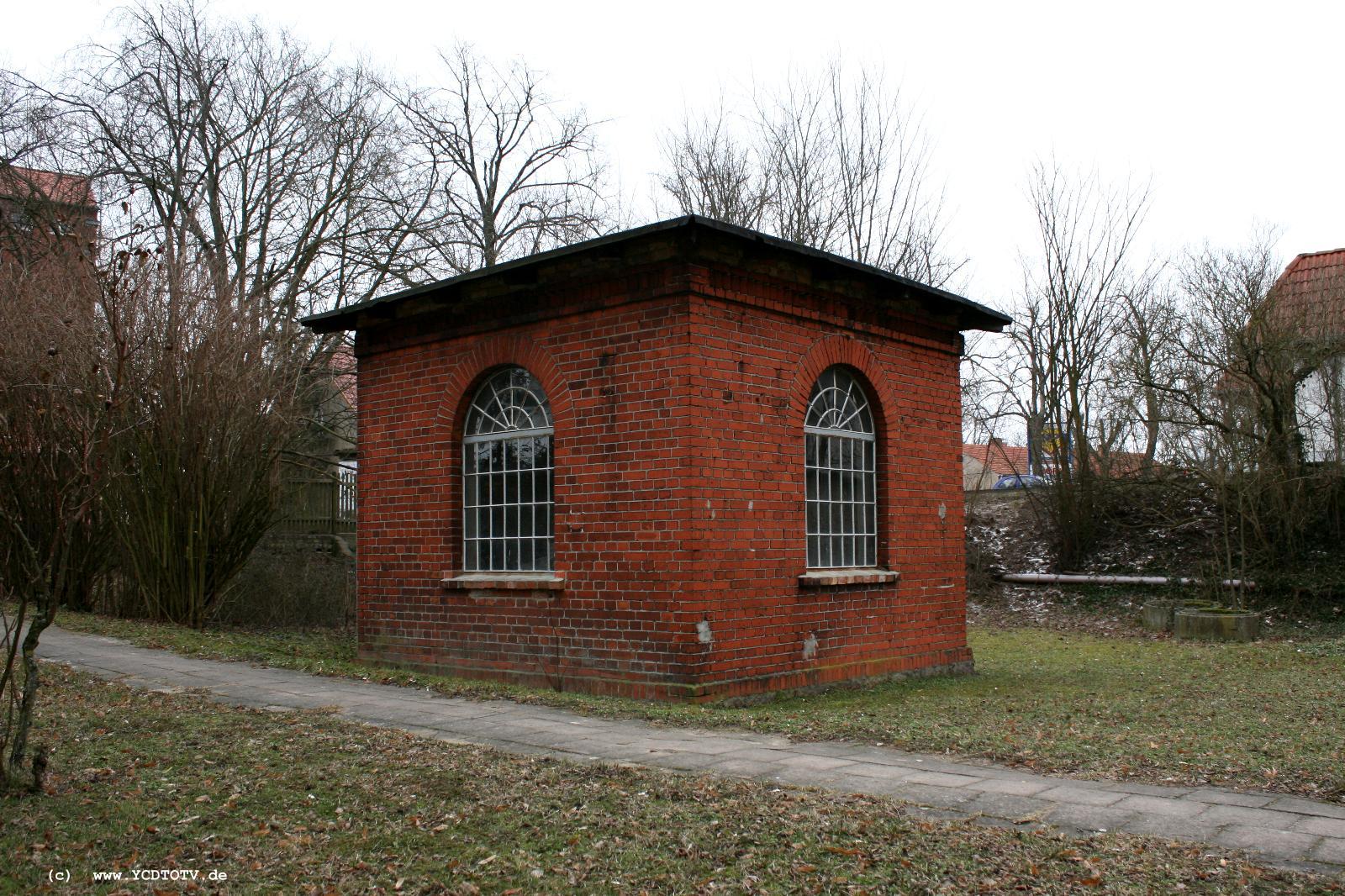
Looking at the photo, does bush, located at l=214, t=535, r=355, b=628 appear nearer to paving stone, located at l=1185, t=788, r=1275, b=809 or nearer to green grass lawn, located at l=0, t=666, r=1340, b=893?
green grass lawn, located at l=0, t=666, r=1340, b=893

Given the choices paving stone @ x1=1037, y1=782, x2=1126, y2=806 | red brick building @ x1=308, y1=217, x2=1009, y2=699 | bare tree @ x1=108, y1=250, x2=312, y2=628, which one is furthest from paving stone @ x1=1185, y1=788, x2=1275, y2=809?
bare tree @ x1=108, y1=250, x2=312, y2=628

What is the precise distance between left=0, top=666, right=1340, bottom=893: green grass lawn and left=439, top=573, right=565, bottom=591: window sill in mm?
3776

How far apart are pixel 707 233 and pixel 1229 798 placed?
5.61 m

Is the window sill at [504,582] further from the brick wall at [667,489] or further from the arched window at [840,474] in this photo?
the arched window at [840,474]

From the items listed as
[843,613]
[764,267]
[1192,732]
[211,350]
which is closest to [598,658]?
[843,613]

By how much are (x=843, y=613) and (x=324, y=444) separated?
54.8ft

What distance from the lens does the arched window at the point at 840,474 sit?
10.9 m

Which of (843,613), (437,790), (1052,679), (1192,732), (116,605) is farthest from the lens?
(116,605)

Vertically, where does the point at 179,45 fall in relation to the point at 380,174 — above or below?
above

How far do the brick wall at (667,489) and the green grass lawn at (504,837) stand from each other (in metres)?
3.33

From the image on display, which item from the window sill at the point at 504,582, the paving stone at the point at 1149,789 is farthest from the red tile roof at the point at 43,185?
the paving stone at the point at 1149,789

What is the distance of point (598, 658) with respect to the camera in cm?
988

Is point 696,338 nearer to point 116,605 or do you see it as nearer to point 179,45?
point 116,605

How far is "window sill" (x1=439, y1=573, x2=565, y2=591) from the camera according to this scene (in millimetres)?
10250
